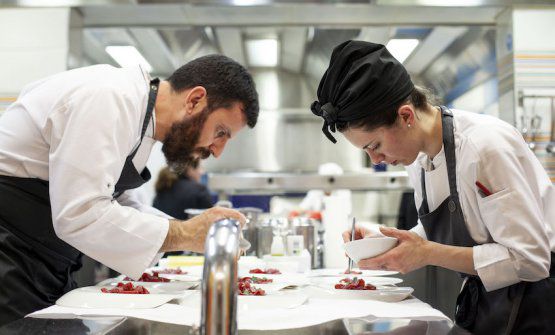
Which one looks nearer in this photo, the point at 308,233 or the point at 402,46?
the point at 308,233

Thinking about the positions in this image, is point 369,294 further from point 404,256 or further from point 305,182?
point 305,182

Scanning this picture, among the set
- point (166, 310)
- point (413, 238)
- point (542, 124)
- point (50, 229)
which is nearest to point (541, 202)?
point (413, 238)

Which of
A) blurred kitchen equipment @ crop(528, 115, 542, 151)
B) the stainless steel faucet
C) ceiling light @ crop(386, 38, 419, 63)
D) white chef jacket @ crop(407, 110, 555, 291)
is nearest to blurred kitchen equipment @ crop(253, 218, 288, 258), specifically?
white chef jacket @ crop(407, 110, 555, 291)

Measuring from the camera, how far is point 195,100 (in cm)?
168

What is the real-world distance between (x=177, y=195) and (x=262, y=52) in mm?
2431

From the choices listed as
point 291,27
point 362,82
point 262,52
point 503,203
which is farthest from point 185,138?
point 262,52

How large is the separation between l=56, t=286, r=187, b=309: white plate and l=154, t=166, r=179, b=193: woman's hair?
9.43 feet

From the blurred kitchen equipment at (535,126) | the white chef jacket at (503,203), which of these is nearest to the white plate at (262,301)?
the white chef jacket at (503,203)

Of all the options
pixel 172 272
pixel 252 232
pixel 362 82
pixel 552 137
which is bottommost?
pixel 172 272

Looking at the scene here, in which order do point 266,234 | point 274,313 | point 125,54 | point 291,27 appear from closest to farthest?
point 274,313 < point 266,234 < point 291,27 < point 125,54

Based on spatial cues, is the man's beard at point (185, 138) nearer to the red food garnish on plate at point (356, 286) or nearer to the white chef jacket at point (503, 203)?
the red food garnish on plate at point (356, 286)

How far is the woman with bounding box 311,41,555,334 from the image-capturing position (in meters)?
1.25

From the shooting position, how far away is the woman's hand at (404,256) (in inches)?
51.3

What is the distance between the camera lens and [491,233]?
1.30 m
